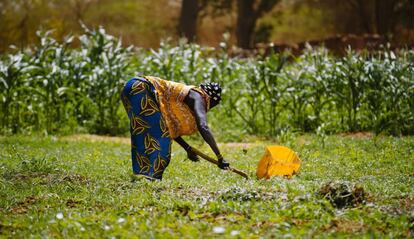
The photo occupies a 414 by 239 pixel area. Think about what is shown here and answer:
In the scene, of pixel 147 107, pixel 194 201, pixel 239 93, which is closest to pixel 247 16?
pixel 239 93

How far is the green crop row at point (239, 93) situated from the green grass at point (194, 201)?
2.90 metres

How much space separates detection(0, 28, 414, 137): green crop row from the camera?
1135cm

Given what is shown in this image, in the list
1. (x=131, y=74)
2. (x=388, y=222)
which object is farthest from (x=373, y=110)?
(x=388, y=222)

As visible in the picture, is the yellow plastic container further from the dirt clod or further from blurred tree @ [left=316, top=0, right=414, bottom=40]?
blurred tree @ [left=316, top=0, right=414, bottom=40]

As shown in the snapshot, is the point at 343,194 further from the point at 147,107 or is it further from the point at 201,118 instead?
the point at 147,107

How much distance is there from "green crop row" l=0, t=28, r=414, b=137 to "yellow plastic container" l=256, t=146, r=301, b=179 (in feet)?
12.9

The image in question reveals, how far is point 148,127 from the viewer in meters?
6.88

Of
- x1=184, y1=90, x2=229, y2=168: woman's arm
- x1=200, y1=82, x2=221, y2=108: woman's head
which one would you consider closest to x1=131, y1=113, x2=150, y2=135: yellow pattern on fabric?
x1=184, y1=90, x2=229, y2=168: woman's arm

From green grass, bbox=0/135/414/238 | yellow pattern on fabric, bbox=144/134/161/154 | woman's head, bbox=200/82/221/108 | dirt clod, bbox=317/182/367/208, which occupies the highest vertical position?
woman's head, bbox=200/82/221/108

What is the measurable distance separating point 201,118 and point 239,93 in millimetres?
6092

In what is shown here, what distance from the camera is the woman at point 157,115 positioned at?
6867 mm

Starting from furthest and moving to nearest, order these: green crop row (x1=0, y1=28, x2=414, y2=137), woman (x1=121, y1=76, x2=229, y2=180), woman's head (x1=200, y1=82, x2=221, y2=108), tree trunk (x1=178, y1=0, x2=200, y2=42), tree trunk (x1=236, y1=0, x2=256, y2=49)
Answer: tree trunk (x1=236, y1=0, x2=256, y2=49)
tree trunk (x1=178, y1=0, x2=200, y2=42)
green crop row (x1=0, y1=28, x2=414, y2=137)
woman's head (x1=200, y1=82, x2=221, y2=108)
woman (x1=121, y1=76, x2=229, y2=180)

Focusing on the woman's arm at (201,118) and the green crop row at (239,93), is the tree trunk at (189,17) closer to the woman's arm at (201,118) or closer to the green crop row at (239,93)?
the green crop row at (239,93)

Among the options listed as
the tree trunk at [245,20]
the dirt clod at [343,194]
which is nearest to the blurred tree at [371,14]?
the tree trunk at [245,20]
